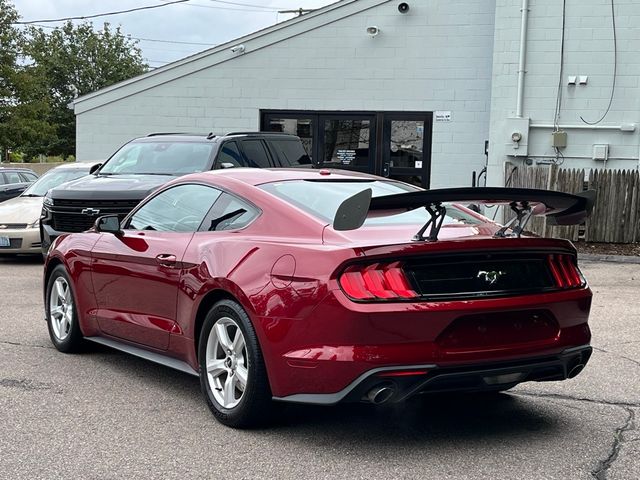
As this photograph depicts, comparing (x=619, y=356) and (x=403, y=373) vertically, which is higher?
(x=403, y=373)

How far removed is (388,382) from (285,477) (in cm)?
67

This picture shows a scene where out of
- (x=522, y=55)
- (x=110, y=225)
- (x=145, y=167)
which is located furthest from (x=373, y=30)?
(x=110, y=225)

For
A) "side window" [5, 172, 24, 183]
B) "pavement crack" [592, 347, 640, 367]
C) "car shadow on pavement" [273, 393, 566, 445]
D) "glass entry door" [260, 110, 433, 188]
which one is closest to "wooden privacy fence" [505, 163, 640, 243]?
"glass entry door" [260, 110, 433, 188]

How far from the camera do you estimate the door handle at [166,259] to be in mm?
5223

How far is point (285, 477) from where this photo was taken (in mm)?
3982

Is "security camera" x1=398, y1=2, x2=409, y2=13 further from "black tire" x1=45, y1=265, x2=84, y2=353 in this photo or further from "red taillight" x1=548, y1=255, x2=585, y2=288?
"red taillight" x1=548, y1=255, x2=585, y2=288

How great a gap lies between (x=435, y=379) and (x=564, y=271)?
109cm

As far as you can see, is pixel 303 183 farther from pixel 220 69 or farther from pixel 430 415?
pixel 220 69

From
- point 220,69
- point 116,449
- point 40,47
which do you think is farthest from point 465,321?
point 40,47

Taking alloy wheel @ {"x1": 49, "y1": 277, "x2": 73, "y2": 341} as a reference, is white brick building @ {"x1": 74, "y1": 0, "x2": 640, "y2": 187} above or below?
above

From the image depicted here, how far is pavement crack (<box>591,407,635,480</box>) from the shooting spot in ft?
13.4

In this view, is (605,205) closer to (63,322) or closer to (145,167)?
(145,167)

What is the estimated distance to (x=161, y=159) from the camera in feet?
35.7

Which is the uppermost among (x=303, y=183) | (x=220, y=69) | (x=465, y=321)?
(x=220, y=69)
